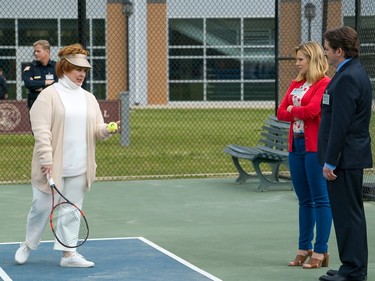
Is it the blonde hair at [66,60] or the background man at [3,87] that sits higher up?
the blonde hair at [66,60]

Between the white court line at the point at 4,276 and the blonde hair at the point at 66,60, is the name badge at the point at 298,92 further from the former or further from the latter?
the white court line at the point at 4,276

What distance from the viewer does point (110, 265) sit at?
8602mm

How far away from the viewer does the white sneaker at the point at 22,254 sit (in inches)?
340

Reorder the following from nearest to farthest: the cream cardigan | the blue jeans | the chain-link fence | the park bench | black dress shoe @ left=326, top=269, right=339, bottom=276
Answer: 1. black dress shoe @ left=326, top=269, right=339, bottom=276
2. the cream cardigan
3. the blue jeans
4. the park bench
5. the chain-link fence

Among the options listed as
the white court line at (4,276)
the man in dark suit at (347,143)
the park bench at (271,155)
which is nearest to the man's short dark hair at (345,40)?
the man in dark suit at (347,143)

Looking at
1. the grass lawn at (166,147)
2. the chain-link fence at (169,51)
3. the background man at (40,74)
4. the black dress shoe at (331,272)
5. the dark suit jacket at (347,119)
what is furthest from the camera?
the chain-link fence at (169,51)

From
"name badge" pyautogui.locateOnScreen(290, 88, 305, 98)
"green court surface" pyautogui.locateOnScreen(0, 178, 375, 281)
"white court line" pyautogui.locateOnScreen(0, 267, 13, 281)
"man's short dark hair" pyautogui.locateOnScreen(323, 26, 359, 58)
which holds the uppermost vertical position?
"man's short dark hair" pyautogui.locateOnScreen(323, 26, 359, 58)

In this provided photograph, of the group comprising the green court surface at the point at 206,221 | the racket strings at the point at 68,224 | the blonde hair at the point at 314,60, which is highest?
the blonde hair at the point at 314,60

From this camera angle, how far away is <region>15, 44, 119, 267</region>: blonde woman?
8.39m

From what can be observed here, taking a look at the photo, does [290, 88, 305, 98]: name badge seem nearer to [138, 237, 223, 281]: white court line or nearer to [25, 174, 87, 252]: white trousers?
[138, 237, 223, 281]: white court line

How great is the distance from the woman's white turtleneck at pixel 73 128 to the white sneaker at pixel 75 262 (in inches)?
26.4

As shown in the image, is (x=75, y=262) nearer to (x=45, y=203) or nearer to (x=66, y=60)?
(x=45, y=203)

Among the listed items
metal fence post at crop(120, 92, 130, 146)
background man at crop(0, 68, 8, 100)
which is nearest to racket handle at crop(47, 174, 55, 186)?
metal fence post at crop(120, 92, 130, 146)

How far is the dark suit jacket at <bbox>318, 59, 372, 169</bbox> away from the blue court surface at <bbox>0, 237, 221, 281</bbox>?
140cm
